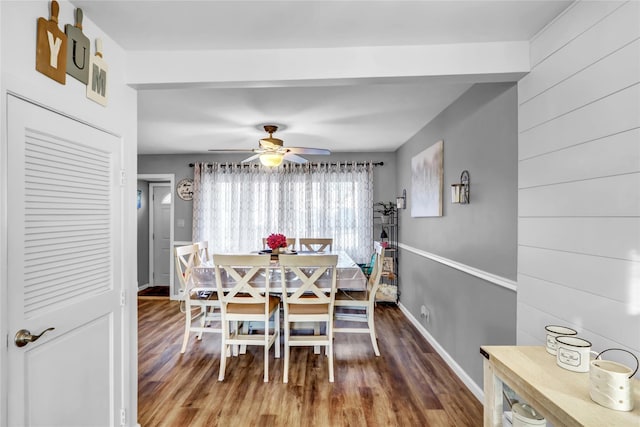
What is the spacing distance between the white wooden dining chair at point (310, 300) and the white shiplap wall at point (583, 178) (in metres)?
1.41

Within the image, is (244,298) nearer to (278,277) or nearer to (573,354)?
(278,277)

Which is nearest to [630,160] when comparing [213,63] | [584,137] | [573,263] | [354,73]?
[584,137]

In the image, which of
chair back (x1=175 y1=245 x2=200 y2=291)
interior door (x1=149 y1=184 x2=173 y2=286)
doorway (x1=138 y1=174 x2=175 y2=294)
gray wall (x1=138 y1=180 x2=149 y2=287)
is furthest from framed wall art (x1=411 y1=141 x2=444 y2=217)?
gray wall (x1=138 y1=180 x2=149 y2=287)

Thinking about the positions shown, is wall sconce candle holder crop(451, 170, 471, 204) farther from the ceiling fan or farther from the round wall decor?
the round wall decor

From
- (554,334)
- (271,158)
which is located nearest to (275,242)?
(271,158)

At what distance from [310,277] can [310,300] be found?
22cm

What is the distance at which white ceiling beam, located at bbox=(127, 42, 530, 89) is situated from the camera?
1955 mm

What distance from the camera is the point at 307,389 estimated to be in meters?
2.69

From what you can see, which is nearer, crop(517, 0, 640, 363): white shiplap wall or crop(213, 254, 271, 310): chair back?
crop(517, 0, 640, 363): white shiplap wall

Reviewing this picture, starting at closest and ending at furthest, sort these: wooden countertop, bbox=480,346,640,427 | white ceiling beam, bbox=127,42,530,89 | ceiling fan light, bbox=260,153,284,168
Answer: wooden countertop, bbox=480,346,640,427 → white ceiling beam, bbox=127,42,530,89 → ceiling fan light, bbox=260,153,284,168

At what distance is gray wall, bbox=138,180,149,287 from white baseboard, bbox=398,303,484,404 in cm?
489

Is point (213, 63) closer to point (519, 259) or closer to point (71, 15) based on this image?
point (71, 15)

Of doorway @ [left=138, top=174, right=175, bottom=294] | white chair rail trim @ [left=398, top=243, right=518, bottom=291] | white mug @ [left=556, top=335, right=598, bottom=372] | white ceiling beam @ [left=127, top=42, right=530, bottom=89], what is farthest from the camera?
doorway @ [left=138, top=174, right=175, bottom=294]

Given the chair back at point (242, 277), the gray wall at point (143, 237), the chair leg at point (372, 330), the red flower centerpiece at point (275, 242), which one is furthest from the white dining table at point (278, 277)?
the gray wall at point (143, 237)
